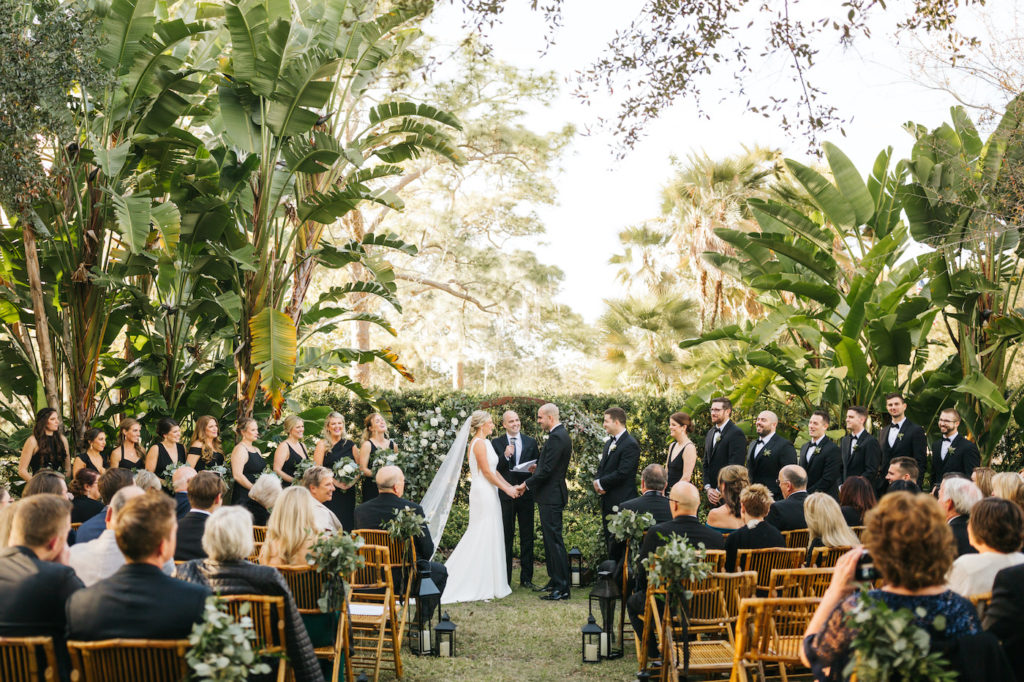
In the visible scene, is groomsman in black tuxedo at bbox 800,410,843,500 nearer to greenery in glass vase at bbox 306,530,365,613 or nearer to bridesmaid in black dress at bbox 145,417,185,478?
greenery in glass vase at bbox 306,530,365,613

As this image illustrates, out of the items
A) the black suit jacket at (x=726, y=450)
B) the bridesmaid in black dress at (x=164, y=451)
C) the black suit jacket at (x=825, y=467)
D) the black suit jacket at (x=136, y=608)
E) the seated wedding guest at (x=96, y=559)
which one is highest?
Answer: the bridesmaid in black dress at (x=164, y=451)

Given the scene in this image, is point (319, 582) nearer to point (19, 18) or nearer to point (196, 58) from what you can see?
point (19, 18)

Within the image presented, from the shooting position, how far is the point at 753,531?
5746 millimetres

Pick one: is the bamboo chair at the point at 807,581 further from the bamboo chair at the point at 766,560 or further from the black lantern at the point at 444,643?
the black lantern at the point at 444,643

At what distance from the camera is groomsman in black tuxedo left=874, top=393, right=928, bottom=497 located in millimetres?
9219

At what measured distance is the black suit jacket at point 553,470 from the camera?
9.27 m

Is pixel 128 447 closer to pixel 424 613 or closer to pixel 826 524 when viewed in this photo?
pixel 424 613

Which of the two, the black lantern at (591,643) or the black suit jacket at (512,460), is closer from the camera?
the black lantern at (591,643)

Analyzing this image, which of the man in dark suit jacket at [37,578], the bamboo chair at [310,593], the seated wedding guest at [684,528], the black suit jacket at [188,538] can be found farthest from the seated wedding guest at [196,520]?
the seated wedding guest at [684,528]

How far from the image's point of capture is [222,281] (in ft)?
34.0

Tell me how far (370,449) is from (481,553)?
1629 mm

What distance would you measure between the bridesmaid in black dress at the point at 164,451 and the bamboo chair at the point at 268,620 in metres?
5.13

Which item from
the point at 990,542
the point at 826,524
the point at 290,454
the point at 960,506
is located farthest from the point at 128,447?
the point at 990,542

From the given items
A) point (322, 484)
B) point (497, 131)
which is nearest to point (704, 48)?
point (322, 484)
